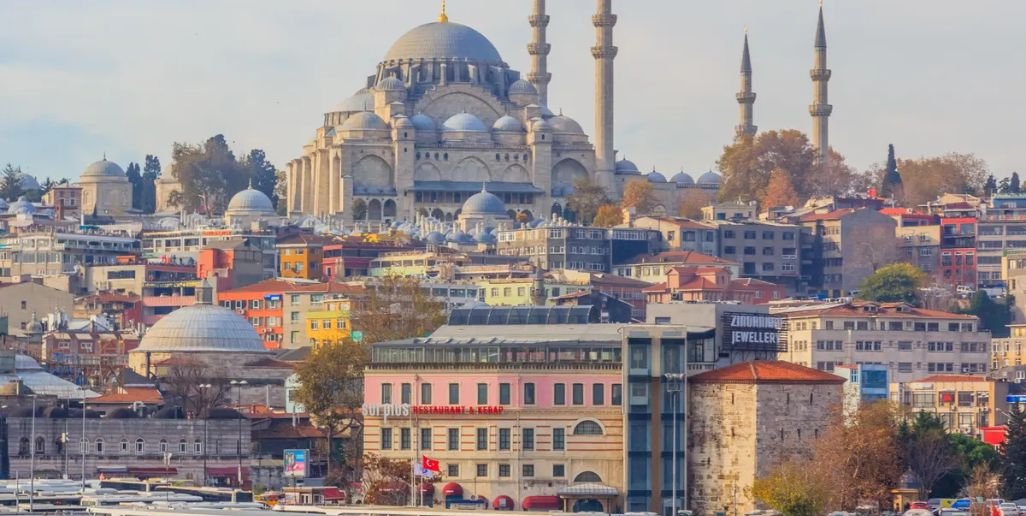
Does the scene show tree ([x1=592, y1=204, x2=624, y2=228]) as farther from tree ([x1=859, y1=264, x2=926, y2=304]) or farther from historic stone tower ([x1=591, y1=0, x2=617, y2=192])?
tree ([x1=859, y1=264, x2=926, y2=304])

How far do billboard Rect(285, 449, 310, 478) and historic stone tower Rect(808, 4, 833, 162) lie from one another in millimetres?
87910

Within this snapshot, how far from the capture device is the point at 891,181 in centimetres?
17188

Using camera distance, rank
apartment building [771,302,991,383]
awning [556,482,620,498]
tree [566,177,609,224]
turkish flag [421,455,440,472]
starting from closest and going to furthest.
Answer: awning [556,482,620,498]
turkish flag [421,455,440,472]
apartment building [771,302,991,383]
tree [566,177,609,224]

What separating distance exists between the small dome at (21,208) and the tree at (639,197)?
2938 centimetres

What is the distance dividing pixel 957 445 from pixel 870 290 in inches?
2137

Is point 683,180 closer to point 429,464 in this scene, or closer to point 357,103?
point 357,103

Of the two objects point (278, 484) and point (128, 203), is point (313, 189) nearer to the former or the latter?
point (128, 203)

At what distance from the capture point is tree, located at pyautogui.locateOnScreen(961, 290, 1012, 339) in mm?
134250

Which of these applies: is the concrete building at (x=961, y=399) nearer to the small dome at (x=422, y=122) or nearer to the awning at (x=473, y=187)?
the awning at (x=473, y=187)

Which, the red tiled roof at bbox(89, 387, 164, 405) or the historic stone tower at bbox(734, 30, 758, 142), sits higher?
the historic stone tower at bbox(734, 30, 758, 142)

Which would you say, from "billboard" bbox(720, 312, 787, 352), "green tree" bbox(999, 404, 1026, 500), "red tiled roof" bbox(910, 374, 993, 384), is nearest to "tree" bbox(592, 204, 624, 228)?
"red tiled roof" bbox(910, 374, 993, 384)

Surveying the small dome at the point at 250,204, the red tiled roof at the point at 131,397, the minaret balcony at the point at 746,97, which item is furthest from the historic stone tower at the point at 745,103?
the red tiled roof at the point at 131,397

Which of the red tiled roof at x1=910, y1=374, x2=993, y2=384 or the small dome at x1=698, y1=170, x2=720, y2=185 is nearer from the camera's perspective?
the red tiled roof at x1=910, y1=374, x2=993, y2=384

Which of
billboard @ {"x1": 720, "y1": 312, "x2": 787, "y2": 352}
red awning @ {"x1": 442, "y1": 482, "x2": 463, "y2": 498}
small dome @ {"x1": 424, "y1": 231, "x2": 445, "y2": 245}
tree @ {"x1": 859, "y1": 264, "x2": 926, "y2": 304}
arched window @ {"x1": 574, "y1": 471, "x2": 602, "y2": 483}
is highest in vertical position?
small dome @ {"x1": 424, "y1": 231, "x2": 445, "y2": 245}
